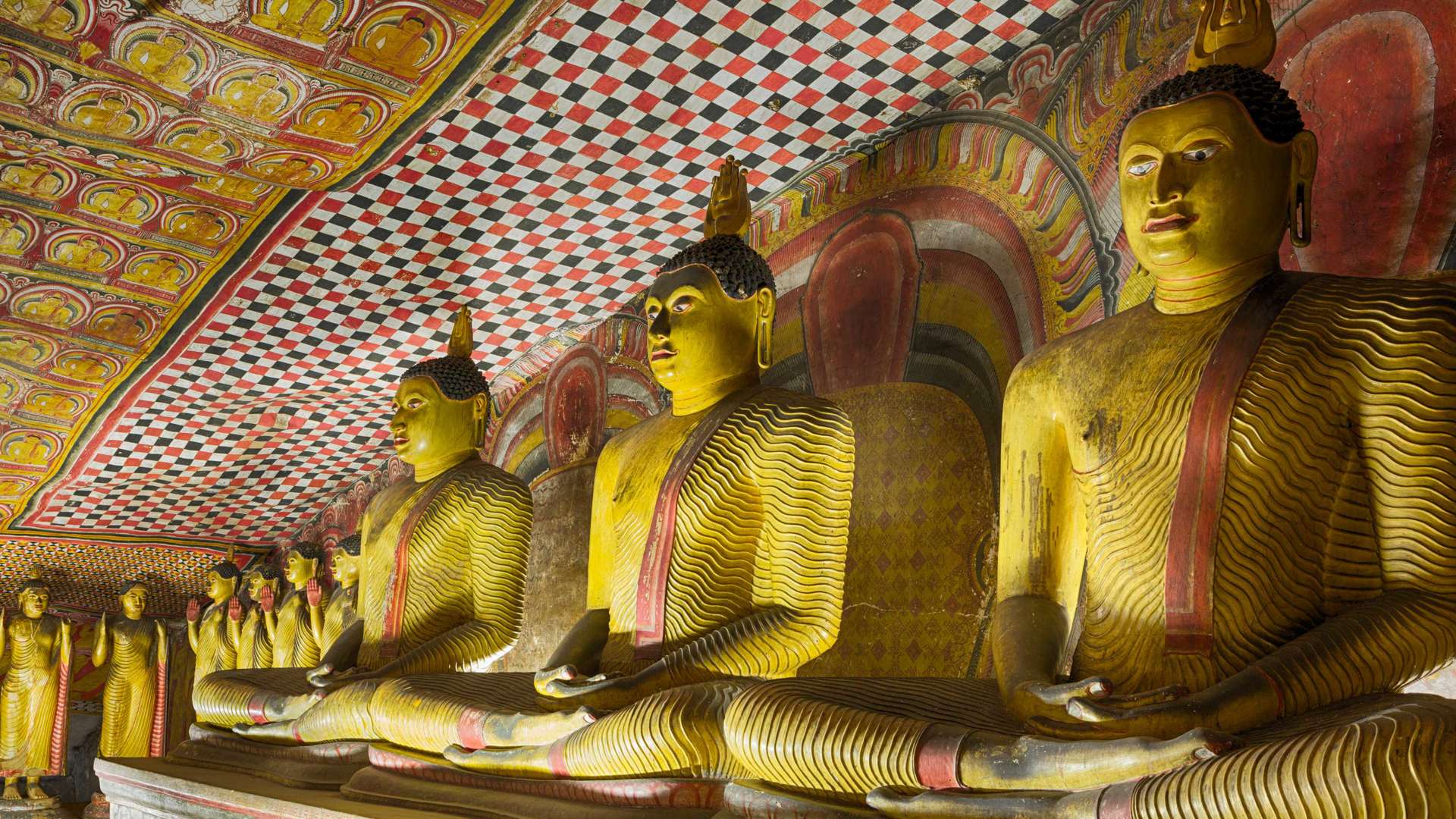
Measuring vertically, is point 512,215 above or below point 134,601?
above

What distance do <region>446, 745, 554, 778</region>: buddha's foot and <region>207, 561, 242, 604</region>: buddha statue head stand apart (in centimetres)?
588

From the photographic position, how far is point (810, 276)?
16.8ft

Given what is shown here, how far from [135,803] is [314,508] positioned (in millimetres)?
4100

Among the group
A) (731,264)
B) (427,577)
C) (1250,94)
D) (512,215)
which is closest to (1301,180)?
(1250,94)

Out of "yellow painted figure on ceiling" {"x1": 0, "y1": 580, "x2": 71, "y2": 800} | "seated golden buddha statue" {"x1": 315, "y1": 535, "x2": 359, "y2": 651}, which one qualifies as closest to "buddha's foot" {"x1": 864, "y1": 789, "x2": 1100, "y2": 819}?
"seated golden buddha statue" {"x1": 315, "y1": 535, "x2": 359, "y2": 651}

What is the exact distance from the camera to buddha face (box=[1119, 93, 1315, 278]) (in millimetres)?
2707

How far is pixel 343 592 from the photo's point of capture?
7379mm

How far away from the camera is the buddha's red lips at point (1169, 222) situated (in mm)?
2703

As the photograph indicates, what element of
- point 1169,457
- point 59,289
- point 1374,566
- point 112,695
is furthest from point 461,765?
point 112,695

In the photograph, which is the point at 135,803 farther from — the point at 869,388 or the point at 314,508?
the point at 314,508

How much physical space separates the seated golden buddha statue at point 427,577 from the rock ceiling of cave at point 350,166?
0.81 meters

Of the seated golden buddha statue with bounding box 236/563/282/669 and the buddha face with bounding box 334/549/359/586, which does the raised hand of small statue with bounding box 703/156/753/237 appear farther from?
the seated golden buddha statue with bounding box 236/563/282/669

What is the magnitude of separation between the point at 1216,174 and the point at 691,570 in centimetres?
177

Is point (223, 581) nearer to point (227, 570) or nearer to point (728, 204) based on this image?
point (227, 570)
